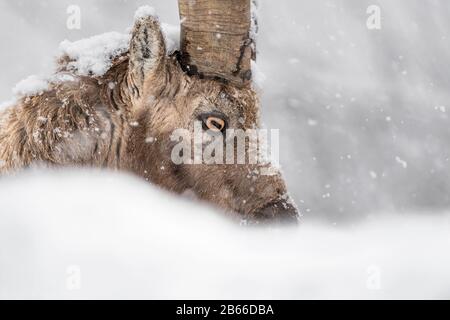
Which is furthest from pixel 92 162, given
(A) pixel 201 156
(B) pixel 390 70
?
(B) pixel 390 70

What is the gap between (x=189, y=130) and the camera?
6535 mm

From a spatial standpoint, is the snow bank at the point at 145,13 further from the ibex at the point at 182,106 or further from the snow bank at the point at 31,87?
the snow bank at the point at 31,87

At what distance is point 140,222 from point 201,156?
964 millimetres

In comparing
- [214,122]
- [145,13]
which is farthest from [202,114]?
[145,13]

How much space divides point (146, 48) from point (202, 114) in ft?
2.59

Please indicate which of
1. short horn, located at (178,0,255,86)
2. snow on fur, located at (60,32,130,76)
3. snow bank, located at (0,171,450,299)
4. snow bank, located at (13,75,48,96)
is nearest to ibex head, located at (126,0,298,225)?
short horn, located at (178,0,255,86)

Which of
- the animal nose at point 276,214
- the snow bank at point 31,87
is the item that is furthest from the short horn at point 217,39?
the snow bank at point 31,87

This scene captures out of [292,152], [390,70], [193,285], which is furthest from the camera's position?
[390,70]

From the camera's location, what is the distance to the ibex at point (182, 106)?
21.0ft

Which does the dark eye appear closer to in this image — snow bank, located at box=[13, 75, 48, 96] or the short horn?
the short horn

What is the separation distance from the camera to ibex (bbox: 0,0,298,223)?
6.41m
